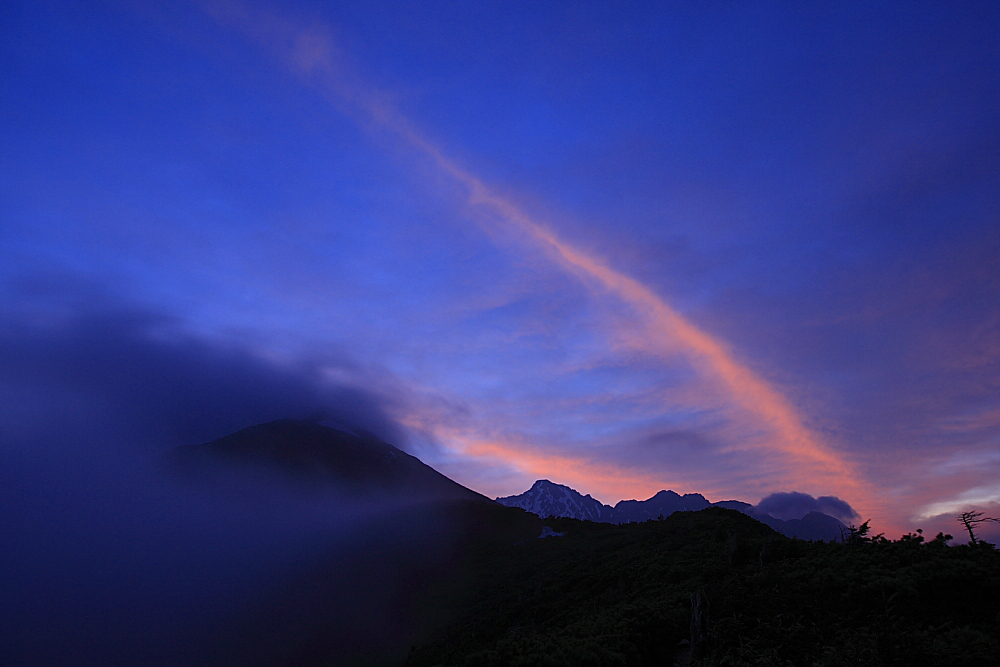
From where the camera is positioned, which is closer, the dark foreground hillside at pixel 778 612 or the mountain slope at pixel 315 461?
the dark foreground hillside at pixel 778 612

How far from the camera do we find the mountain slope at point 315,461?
127000mm

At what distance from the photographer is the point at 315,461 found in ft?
450

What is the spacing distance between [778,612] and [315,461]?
138847 mm

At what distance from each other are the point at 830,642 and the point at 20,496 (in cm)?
15845

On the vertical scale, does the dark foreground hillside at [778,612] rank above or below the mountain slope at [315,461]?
below

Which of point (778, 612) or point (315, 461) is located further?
point (315, 461)

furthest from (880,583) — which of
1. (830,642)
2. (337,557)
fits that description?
(337,557)

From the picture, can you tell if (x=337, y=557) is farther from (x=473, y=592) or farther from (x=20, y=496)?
(x=20, y=496)

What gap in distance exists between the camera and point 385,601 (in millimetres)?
59250

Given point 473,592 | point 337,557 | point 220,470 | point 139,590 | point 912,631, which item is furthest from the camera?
point 220,470

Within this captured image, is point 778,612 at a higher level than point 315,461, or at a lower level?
lower

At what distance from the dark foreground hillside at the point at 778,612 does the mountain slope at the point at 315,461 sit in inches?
3765

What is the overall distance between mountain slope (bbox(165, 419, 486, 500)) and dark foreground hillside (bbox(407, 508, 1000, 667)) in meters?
95.6

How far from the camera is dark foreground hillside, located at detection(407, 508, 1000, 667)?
1583 cm
